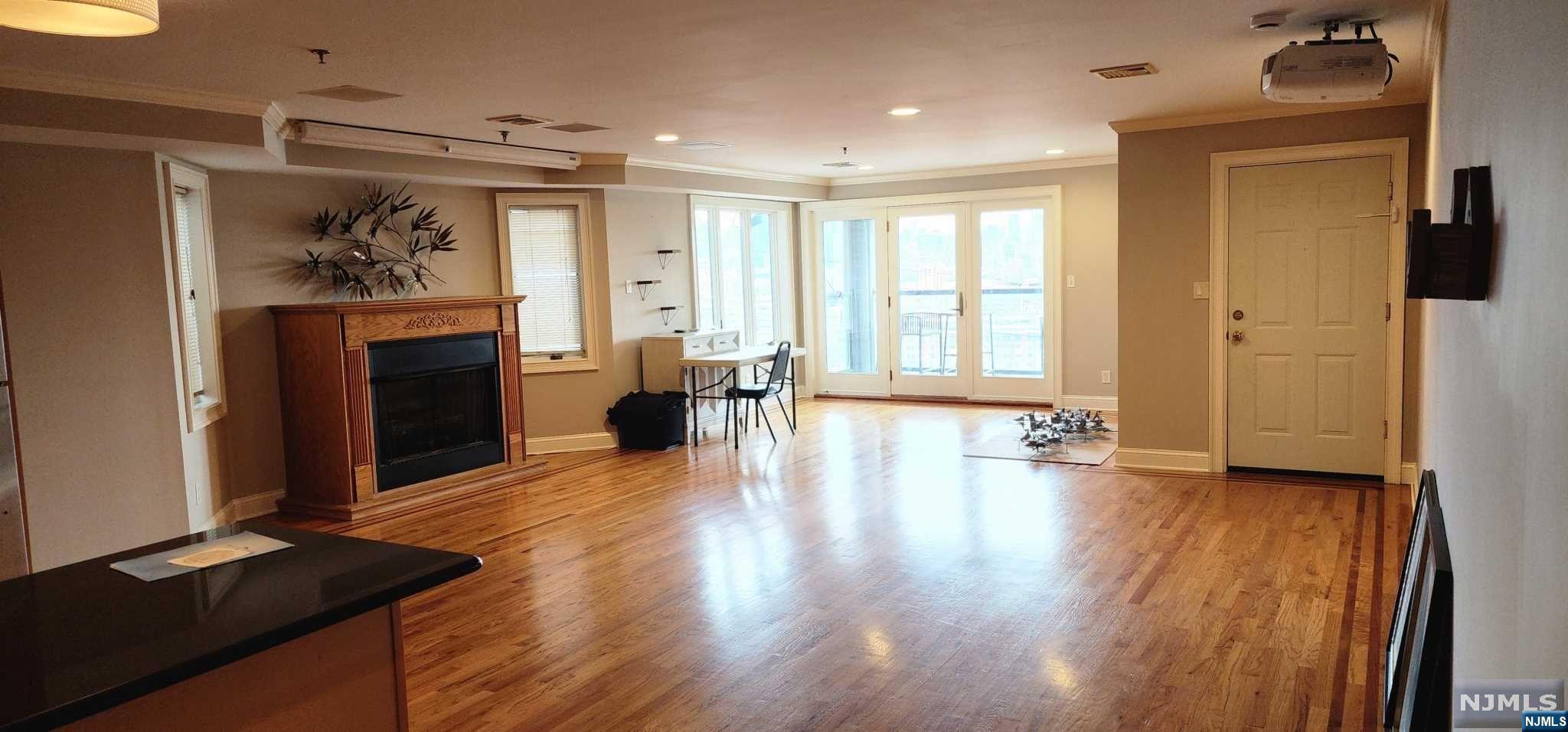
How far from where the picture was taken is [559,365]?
24.7ft

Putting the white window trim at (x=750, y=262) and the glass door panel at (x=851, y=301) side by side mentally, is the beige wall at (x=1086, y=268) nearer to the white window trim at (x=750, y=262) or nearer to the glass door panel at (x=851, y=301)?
the glass door panel at (x=851, y=301)

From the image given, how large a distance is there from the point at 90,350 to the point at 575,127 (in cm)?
273

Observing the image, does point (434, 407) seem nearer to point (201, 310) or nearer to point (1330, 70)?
point (201, 310)

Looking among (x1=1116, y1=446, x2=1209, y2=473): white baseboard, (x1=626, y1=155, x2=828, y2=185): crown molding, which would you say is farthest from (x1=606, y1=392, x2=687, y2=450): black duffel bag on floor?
(x1=1116, y1=446, x2=1209, y2=473): white baseboard

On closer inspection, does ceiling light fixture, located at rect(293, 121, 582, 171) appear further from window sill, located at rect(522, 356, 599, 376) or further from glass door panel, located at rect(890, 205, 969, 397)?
glass door panel, located at rect(890, 205, 969, 397)

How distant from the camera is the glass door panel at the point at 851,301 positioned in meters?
9.83

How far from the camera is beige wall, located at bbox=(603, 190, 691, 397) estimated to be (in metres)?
7.81

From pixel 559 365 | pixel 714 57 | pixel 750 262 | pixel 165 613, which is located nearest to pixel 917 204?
pixel 750 262

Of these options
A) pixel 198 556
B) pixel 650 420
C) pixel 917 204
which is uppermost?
pixel 917 204

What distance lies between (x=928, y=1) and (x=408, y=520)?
13.5ft

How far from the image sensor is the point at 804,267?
32.9ft

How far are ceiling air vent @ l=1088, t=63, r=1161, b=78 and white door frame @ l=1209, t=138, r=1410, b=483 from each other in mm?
1492

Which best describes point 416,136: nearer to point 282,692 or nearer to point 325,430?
point 325,430

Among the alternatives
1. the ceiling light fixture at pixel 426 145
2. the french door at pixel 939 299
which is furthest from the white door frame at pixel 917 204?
the ceiling light fixture at pixel 426 145
